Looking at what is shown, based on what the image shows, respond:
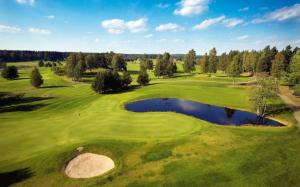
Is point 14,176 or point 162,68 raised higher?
point 162,68

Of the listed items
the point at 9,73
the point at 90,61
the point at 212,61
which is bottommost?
the point at 9,73

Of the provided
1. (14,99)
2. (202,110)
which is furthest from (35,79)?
(202,110)

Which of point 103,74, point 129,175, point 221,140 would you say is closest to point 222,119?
point 221,140

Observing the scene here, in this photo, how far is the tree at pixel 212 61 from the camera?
4400 inches

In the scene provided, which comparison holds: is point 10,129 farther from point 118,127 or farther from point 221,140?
point 221,140

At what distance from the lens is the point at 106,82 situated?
250 feet

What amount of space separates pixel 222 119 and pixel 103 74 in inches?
1783

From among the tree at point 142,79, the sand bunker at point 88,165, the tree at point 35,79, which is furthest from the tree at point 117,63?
the sand bunker at point 88,165

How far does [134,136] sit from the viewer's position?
32.0 m

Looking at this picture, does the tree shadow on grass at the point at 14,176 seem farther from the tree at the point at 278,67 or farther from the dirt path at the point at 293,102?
the tree at the point at 278,67

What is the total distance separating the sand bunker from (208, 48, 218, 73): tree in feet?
313

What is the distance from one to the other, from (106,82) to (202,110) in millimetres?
37372

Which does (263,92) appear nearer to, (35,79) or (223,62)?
(35,79)

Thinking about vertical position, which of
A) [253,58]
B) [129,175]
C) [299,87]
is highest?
[253,58]
